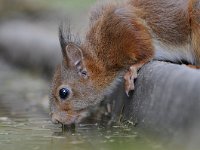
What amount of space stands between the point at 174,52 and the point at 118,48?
56 cm

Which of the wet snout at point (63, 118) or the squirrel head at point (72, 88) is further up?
the squirrel head at point (72, 88)

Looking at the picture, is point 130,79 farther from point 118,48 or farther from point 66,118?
point 66,118

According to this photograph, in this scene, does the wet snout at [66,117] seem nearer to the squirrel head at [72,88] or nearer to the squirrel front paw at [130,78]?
the squirrel head at [72,88]

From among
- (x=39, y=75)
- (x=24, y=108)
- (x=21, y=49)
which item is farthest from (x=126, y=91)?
(x=21, y=49)

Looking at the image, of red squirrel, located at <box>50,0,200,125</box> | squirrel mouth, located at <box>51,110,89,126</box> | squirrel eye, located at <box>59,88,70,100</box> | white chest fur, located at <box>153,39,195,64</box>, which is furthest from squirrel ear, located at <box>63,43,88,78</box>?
white chest fur, located at <box>153,39,195,64</box>

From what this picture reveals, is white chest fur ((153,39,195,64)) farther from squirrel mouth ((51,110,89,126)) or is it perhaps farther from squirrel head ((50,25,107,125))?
squirrel mouth ((51,110,89,126))

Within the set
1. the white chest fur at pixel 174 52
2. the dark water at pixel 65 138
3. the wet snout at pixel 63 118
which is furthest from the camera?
the white chest fur at pixel 174 52

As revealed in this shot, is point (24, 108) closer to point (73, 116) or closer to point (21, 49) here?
point (73, 116)

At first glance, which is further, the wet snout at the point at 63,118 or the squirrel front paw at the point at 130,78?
the wet snout at the point at 63,118

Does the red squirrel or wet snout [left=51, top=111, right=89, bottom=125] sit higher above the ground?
the red squirrel

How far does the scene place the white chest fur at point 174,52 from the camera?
6.21m

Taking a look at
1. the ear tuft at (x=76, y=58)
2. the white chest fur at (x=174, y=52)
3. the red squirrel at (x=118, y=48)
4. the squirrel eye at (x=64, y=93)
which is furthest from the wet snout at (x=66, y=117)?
the white chest fur at (x=174, y=52)

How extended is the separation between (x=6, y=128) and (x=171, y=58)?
5.68ft

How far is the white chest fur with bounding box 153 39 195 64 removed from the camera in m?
6.21
